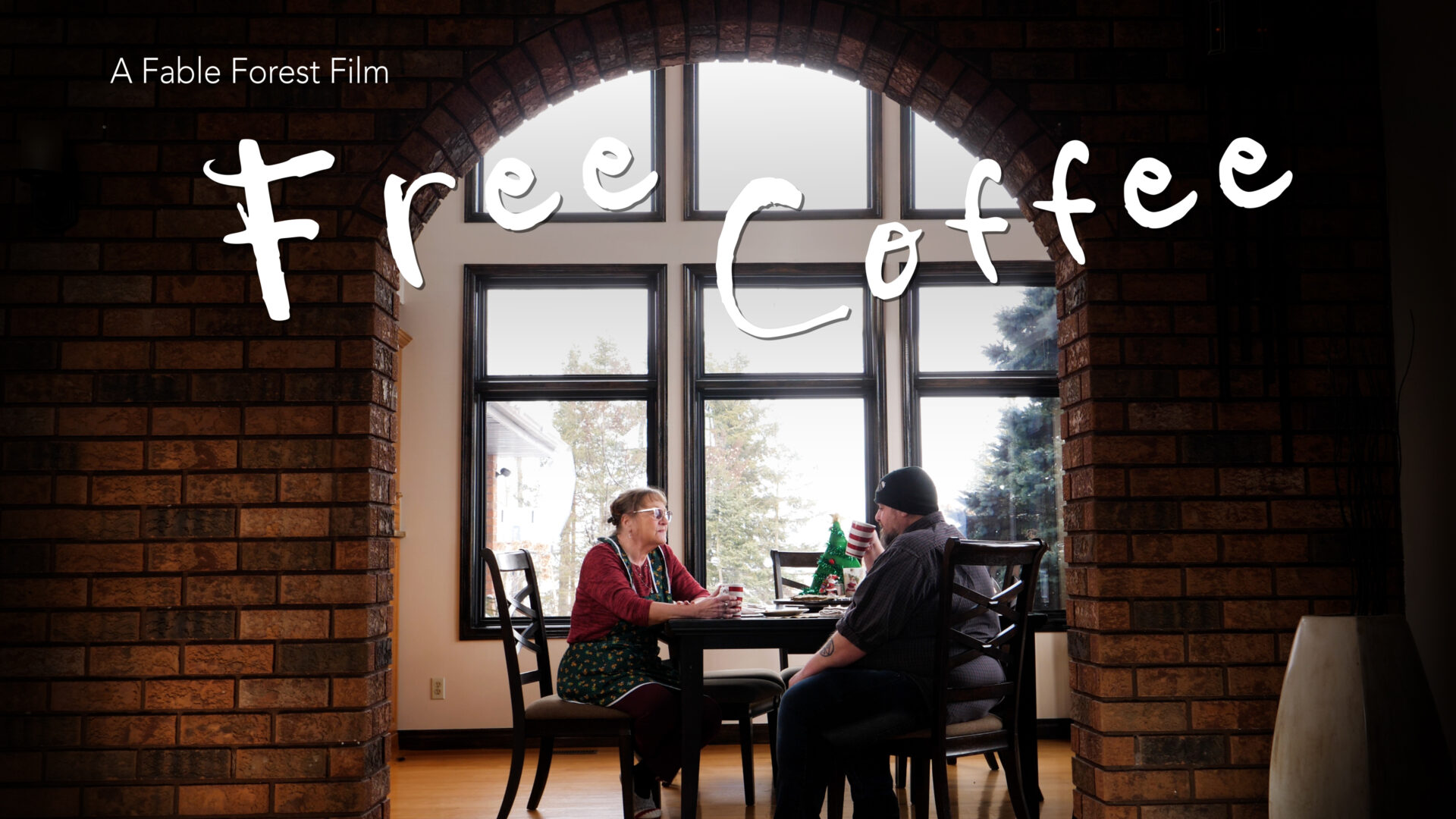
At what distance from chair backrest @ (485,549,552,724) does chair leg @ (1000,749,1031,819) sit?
151 cm

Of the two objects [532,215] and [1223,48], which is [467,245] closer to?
[532,215]

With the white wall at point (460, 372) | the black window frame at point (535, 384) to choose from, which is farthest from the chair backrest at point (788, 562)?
the black window frame at point (535, 384)

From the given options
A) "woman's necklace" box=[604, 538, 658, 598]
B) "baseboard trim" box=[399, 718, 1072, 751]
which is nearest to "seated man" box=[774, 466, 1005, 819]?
"woman's necklace" box=[604, 538, 658, 598]

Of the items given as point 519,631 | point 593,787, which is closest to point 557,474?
point 593,787

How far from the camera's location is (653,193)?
5.90 m

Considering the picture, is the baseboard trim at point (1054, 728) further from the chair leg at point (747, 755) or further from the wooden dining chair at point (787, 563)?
the chair leg at point (747, 755)

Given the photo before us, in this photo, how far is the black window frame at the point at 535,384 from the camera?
5.78m

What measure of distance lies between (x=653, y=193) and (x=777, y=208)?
0.66 metres

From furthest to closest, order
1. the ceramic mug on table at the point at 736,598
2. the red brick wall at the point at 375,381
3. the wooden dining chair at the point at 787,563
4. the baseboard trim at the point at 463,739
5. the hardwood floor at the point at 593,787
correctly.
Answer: the baseboard trim at the point at 463,739, the wooden dining chair at the point at 787,563, the hardwood floor at the point at 593,787, the ceramic mug on table at the point at 736,598, the red brick wall at the point at 375,381

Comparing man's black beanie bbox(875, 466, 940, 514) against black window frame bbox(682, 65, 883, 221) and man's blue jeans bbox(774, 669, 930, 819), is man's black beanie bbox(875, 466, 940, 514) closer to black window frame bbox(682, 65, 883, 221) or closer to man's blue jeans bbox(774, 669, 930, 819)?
man's blue jeans bbox(774, 669, 930, 819)

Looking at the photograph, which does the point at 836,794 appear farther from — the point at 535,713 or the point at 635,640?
the point at 535,713

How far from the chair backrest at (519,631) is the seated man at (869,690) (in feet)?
3.35

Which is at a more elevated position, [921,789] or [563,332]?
[563,332]

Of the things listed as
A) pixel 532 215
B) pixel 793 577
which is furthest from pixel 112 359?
pixel 793 577
